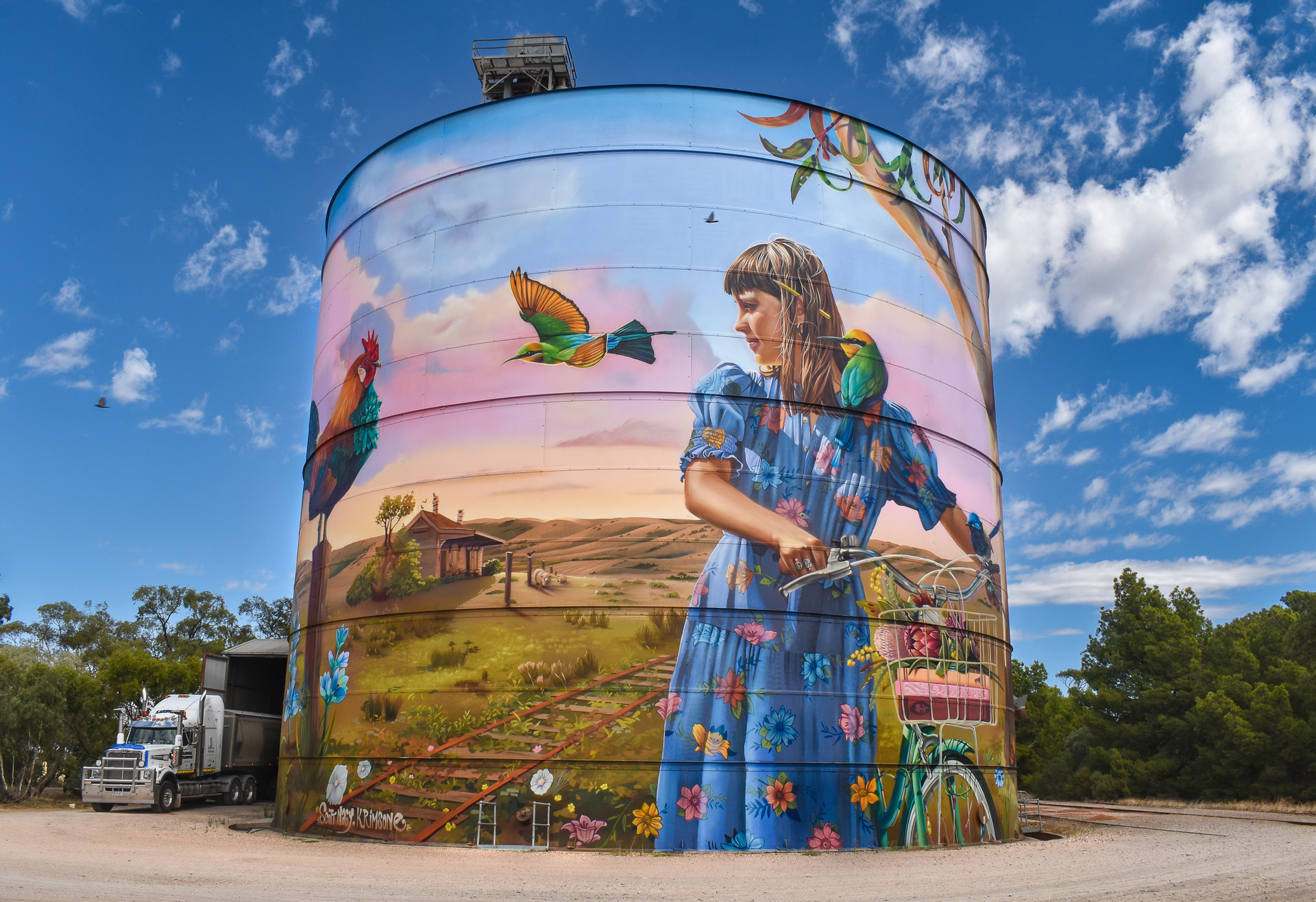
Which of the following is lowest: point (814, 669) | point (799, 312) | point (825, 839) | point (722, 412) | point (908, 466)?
point (825, 839)

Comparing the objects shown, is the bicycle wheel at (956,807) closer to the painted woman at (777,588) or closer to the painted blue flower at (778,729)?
the painted woman at (777,588)

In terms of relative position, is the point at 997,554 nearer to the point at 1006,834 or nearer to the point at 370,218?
the point at 1006,834

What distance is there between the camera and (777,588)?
53.8ft

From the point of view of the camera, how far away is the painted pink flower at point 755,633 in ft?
52.7

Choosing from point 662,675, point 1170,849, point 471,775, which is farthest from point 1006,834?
point 471,775

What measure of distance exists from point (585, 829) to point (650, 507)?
17.0ft

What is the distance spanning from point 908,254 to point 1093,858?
37.7 feet

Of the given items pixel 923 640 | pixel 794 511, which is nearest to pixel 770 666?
pixel 794 511

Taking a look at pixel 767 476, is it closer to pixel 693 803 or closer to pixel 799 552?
pixel 799 552

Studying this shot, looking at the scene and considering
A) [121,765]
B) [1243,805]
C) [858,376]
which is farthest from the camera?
[1243,805]

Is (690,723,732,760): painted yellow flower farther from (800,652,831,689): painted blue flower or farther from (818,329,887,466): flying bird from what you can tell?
(818,329,887,466): flying bird

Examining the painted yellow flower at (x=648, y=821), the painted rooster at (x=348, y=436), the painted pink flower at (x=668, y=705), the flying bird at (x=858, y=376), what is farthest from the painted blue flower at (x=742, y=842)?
the painted rooster at (x=348, y=436)

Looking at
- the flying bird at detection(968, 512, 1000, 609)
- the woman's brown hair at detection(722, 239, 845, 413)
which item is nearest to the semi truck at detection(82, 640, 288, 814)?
the woman's brown hair at detection(722, 239, 845, 413)

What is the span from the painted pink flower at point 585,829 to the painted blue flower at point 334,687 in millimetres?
5200
